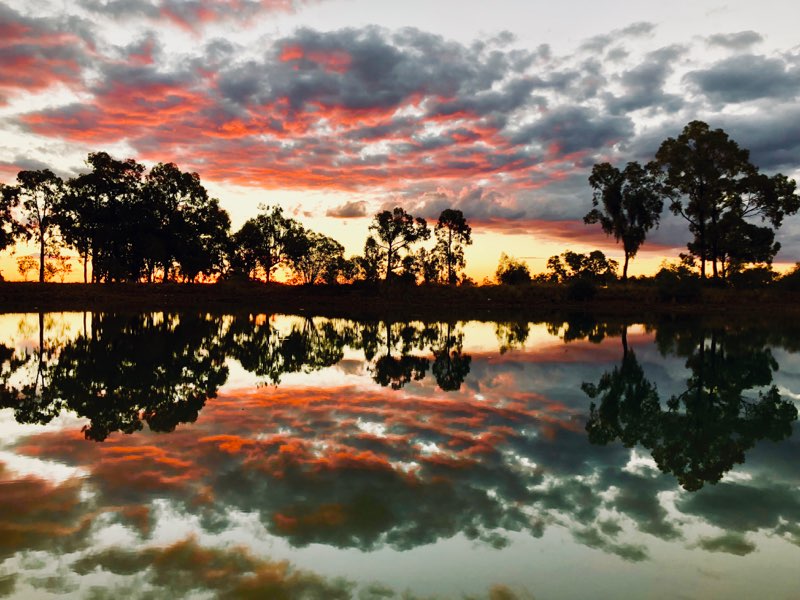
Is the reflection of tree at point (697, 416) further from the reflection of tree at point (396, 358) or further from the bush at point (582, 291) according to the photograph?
the bush at point (582, 291)

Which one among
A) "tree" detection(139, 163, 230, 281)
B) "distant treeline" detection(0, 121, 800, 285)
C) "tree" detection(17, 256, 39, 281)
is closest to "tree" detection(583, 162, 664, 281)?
"distant treeline" detection(0, 121, 800, 285)

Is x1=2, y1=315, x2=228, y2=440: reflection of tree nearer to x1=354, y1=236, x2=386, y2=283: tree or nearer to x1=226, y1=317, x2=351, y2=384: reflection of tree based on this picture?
x1=226, y1=317, x2=351, y2=384: reflection of tree

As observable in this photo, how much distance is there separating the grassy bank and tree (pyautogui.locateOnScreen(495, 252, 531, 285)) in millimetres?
14060

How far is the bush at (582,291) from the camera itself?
69812 millimetres

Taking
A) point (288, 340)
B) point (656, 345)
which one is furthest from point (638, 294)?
point (288, 340)

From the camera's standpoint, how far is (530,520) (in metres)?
7.02

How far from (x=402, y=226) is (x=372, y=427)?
258 ft

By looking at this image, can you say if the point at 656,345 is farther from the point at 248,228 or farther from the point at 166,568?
the point at 248,228

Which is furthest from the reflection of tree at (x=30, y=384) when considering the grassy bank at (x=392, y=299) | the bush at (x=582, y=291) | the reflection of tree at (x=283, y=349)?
the bush at (x=582, y=291)

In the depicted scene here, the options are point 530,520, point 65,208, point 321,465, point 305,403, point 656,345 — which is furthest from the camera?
point 65,208

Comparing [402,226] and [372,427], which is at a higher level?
[402,226]

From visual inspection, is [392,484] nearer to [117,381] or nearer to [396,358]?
[117,381]

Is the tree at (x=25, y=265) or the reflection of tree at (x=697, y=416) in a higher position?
the tree at (x=25, y=265)

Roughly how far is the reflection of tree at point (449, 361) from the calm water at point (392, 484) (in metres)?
0.39
